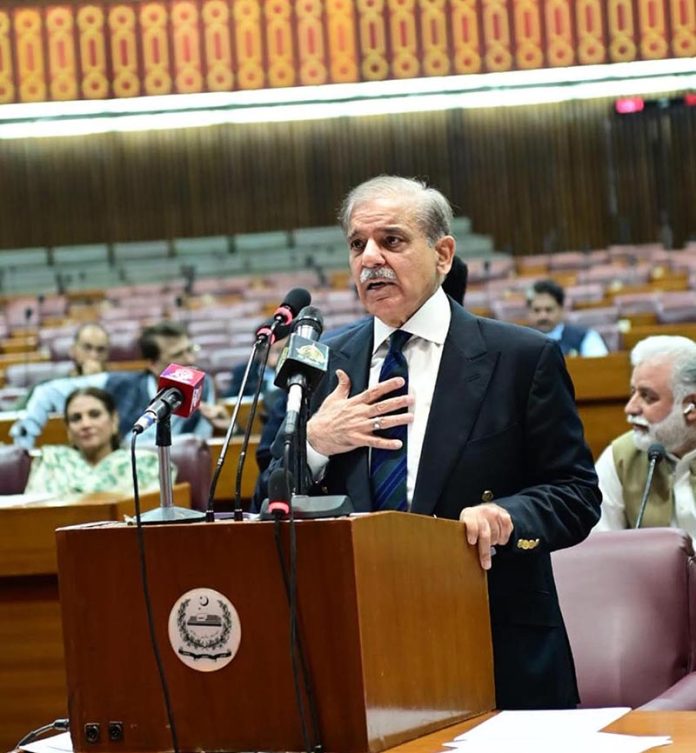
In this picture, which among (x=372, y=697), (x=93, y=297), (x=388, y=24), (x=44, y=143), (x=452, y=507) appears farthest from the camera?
(x=44, y=143)

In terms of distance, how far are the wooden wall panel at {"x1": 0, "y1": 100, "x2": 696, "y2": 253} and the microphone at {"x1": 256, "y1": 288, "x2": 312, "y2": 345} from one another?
48.0 feet

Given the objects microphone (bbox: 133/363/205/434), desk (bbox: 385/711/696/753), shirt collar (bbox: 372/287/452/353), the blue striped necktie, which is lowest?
desk (bbox: 385/711/696/753)

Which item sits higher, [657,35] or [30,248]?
[657,35]

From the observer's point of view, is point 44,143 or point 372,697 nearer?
point 372,697

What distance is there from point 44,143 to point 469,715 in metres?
15.6

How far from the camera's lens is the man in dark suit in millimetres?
2166

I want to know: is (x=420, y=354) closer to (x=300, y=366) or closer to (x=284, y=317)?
(x=284, y=317)

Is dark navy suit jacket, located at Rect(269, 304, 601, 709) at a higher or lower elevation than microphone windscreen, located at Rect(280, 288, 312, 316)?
lower

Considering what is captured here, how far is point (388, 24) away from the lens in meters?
15.4

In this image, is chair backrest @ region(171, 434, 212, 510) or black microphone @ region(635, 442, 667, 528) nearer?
black microphone @ region(635, 442, 667, 528)

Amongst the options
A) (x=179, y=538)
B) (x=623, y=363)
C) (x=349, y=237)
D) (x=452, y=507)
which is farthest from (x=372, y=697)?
(x=623, y=363)

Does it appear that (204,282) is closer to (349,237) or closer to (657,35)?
(657,35)

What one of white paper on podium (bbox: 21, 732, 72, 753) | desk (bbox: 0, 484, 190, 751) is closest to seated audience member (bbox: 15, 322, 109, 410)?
desk (bbox: 0, 484, 190, 751)

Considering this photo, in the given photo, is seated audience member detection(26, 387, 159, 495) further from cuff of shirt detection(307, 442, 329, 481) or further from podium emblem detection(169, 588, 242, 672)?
podium emblem detection(169, 588, 242, 672)
